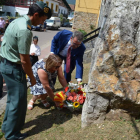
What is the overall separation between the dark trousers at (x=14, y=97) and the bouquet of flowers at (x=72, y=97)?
89 cm

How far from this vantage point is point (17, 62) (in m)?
2.38

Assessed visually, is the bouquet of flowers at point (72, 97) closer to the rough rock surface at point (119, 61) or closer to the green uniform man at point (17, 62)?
the rough rock surface at point (119, 61)

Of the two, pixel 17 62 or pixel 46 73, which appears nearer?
pixel 17 62

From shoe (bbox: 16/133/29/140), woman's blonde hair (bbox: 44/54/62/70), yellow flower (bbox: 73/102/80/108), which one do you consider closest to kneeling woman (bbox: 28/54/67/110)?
woman's blonde hair (bbox: 44/54/62/70)

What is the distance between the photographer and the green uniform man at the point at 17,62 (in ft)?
7.15

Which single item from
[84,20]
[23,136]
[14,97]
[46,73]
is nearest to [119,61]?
[46,73]

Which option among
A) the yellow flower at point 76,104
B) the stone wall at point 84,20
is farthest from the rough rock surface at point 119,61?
the stone wall at point 84,20

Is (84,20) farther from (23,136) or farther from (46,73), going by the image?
(23,136)

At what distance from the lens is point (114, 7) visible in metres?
2.62

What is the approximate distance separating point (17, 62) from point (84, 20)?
1407 cm

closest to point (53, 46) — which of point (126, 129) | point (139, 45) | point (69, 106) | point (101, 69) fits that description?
point (69, 106)

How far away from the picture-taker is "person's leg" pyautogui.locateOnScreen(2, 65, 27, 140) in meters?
2.45

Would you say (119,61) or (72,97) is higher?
(119,61)

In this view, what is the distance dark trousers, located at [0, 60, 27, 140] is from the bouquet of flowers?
893 mm
